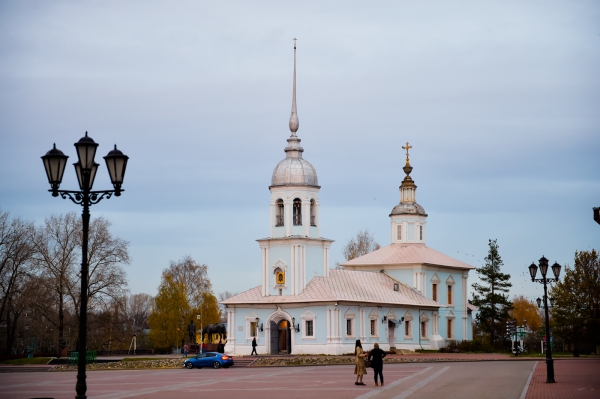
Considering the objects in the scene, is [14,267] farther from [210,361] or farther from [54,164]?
[54,164]

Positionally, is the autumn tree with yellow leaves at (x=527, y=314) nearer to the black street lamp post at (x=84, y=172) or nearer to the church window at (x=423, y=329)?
the church window at (x=423, y=329)

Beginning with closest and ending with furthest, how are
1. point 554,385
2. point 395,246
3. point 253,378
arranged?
point 554,385, point 253,378, point 395,246

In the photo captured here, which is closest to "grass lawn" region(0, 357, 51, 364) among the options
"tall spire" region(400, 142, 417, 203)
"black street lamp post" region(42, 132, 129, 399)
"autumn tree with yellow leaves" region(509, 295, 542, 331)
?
"tall spire" region(400, 142, 417, 203)

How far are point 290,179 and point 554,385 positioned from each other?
32384mm

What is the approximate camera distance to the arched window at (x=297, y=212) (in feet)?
196

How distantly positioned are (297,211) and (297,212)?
0.07m

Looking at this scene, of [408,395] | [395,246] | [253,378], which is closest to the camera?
[408,395]

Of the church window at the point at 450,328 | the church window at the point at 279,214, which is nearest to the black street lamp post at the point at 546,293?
the church window at the point at 279,214

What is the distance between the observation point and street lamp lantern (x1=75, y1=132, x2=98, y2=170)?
1702 cm

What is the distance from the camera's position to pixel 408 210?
74.2m

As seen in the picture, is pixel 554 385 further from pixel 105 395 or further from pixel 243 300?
pixel 243 300

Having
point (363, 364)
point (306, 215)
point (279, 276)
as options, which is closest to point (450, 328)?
point (279, 276)

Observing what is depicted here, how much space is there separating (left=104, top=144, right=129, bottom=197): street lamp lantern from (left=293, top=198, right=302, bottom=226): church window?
42.7m

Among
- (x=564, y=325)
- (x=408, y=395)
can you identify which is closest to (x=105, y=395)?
(x=408, y=395)
